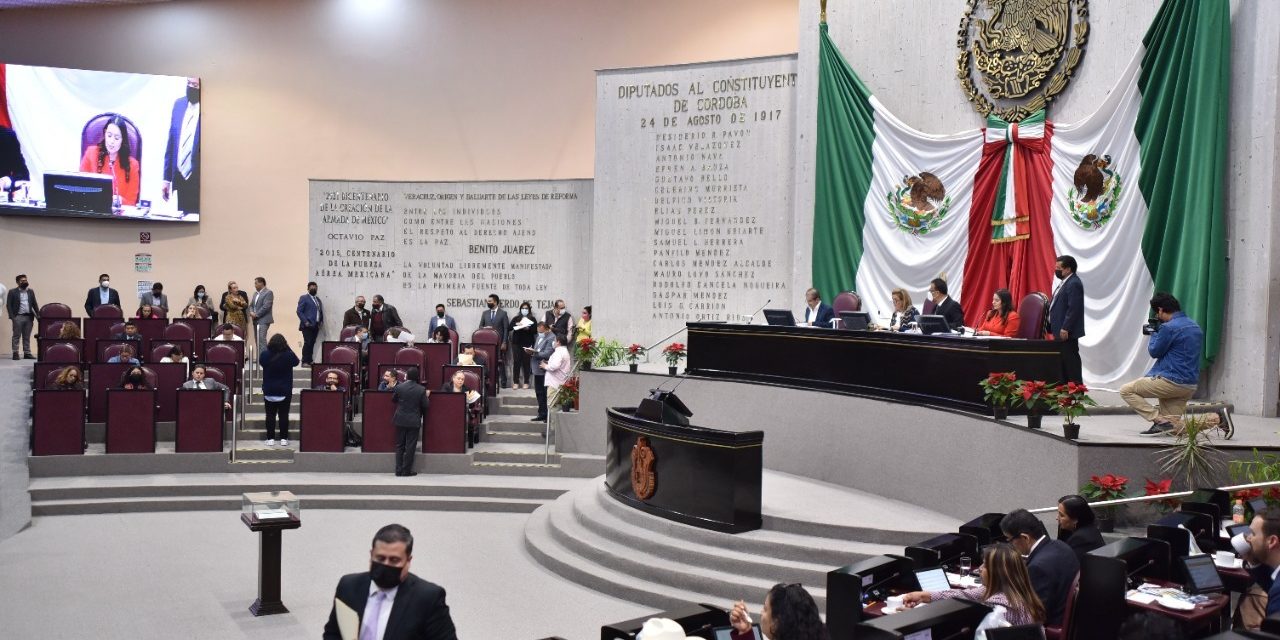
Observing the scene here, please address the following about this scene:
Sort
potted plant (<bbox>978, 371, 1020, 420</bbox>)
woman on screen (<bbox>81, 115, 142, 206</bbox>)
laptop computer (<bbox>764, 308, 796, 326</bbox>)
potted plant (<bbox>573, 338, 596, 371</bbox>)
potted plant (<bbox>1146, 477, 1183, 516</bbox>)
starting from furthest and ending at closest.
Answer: woman on screen (<bbox>81, 115, 142, 206</bbox>) < potted plant (<bbox>573, 338, 596, 371</bbox>) < laptop computer (<bbox>764, 308, 796, 326</bbox>) < potted plant (<bbox>978, 371, 1020, 420</bbox>) < potted plant (<bbox>1146, 477, 1183, 516</bbox>)

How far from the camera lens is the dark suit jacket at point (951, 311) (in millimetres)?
10867

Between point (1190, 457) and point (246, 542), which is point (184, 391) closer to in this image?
point (246, 542)

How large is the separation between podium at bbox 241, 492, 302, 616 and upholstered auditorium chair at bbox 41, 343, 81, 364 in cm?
733

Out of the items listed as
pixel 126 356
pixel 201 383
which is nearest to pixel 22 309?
pixel 126 356

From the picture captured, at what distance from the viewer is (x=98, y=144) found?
1941 centimetres

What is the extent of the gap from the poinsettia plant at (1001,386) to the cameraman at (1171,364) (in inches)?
34.5

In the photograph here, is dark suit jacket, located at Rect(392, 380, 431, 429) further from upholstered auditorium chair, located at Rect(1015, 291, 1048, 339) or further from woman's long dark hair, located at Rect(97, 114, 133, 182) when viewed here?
woman's long dark hair, located at Rect(97, 114, 133, 182)

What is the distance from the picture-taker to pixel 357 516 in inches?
453

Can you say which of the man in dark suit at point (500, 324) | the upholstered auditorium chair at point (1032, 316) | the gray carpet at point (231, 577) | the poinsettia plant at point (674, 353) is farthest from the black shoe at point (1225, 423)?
the man in dark suit at point (500, 324)

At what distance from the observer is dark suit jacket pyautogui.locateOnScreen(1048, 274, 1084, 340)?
359 inches

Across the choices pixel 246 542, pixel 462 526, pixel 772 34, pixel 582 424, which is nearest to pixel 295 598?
pixel 246 542

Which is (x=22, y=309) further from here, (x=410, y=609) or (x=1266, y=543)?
(x=1266, y=543)

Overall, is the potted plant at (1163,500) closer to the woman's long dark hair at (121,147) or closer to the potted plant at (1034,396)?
the potted plant at (1034,396)

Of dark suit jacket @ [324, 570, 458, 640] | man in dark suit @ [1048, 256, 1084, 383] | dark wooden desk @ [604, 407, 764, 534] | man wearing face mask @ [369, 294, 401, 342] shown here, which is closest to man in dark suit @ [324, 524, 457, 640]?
dark suit jacket @ [324, 570, 458, 640]
